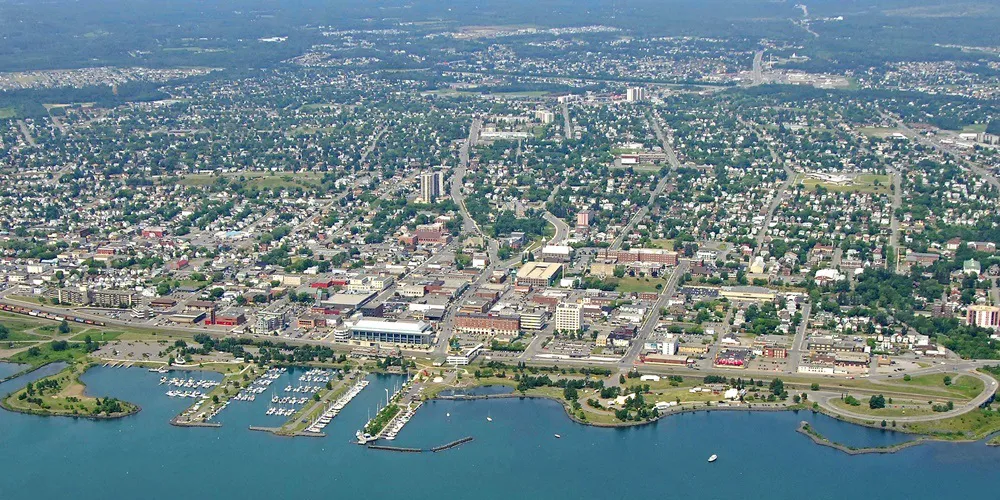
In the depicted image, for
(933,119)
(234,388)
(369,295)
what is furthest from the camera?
(933,119)

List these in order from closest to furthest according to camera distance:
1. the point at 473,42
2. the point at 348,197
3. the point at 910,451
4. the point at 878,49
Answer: the point at 910,451, the point at 348,197, the point at 878,49, the point at 473,42

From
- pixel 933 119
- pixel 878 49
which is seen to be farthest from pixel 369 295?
pixel 878 49

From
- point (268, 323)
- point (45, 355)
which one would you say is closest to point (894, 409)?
point (268, 323)

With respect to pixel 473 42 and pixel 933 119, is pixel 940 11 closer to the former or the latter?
pixel 473 42

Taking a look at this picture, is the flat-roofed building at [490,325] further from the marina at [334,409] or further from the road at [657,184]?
the road at [657,184]

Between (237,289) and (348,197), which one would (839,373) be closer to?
(237,289)

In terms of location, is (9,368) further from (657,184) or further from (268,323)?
A: (657,184)

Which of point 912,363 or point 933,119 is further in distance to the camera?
point 933,119

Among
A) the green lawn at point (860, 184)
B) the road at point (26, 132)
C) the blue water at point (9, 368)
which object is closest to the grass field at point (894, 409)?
the blue water at point (9, 368)
